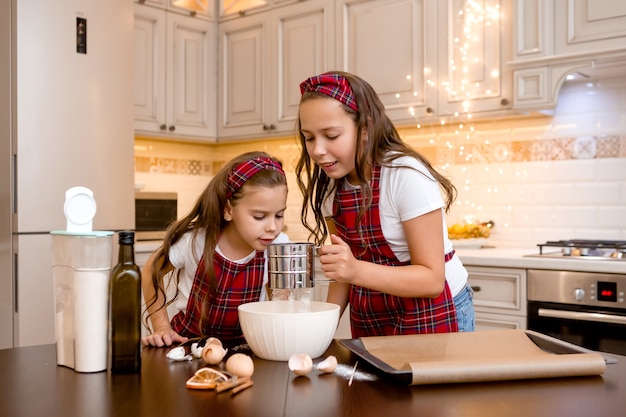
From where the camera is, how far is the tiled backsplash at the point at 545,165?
2.92 metres

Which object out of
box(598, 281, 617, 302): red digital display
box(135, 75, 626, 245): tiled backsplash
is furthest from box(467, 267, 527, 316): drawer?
box(135, 75, 626, 245): tiled backsplash

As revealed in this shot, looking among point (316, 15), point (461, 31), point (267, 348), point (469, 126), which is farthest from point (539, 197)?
point (267, 348)

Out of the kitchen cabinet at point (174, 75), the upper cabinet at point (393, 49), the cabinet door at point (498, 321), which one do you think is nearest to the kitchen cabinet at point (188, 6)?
the kitchen cabinet at point (174, 75)

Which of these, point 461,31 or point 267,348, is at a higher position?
point 461,31

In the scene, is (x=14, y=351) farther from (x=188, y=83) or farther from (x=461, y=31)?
(x=188, y=83)

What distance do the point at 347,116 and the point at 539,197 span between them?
1911mm

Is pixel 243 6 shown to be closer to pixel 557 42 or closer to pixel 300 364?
pixel 557 42

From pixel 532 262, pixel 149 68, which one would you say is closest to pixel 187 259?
pixel 532 262

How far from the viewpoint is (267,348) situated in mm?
1117

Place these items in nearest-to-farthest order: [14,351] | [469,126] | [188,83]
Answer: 1. [14,351]
2. [469,126]
3. [188,83]

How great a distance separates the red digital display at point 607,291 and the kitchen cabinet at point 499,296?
0.27m

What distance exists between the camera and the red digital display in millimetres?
2336

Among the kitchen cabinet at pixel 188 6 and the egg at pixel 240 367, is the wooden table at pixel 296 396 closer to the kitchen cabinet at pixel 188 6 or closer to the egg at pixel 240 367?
the egg at pixel 240 367

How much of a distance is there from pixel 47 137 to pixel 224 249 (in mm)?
1552
